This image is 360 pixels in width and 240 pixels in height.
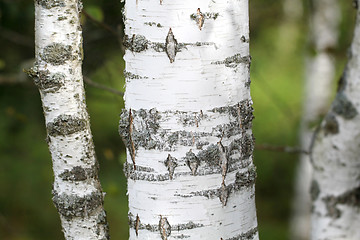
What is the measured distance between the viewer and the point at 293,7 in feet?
27.7

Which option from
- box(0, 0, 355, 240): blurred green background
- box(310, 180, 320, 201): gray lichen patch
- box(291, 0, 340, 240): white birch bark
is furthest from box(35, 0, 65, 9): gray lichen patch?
box(291, 0, 340, 240): white birch bark

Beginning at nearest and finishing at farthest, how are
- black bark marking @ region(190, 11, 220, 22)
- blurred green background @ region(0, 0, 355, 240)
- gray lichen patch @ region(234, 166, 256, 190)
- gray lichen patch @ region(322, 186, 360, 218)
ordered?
1. black bark marking @ region(190, 11, 220, 22)
2. gray lichen patch @ region(234, 166, 256, 190)
3. gray lichen patch @ region(322, 186, 360, 218)
4. blurred green background @ region(0, 0, 355, 240)

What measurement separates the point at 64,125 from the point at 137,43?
0.30 m

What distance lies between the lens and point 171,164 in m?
1.21

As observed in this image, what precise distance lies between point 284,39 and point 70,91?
10.3 meters

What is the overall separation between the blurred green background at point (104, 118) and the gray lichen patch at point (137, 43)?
2.98 feet

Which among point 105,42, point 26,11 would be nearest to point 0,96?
point 26,11

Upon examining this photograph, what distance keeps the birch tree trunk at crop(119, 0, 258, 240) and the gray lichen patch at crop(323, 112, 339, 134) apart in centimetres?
92

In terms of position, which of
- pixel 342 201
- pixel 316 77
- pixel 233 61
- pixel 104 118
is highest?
pixel 233 61

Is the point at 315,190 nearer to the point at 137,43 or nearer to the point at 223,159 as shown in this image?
the point at 223,159

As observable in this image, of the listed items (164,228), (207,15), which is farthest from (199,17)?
(164,228)

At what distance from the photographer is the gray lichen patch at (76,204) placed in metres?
1.34

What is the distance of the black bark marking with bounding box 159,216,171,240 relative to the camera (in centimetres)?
124

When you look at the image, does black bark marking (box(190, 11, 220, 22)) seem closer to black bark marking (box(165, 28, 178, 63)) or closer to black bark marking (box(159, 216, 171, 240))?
black bark marking (box(165, 28, 178, 63))
